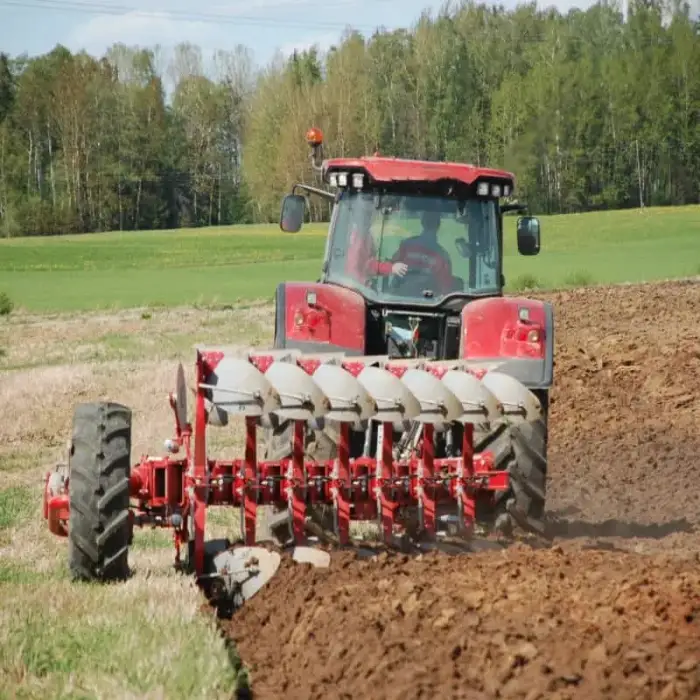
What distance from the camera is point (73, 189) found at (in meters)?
68.2

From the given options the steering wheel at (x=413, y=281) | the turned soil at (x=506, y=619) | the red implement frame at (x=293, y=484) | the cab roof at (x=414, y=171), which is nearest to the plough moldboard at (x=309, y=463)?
the red implement frame at (x=293, y=484)

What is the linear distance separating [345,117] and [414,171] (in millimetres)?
59971

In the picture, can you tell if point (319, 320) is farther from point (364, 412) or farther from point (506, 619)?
point (506, 619)

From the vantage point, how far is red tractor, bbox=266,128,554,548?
7.06 m

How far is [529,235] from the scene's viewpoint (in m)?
8.44

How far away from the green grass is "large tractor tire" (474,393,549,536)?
23255 mm

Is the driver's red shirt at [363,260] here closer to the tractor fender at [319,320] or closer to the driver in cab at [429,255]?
the driver in cab at [429,255]

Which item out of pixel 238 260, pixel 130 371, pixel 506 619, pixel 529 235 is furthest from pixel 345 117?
pixel 506 619

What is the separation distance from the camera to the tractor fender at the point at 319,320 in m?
7.29

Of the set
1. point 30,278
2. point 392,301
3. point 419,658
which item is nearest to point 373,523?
point 392,301

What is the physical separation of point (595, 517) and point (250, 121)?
68.9 meters

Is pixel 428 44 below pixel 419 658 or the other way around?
the other way around

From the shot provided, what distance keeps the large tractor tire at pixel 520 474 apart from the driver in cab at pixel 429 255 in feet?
3.74

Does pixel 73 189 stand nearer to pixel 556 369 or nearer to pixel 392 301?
pixel 556 369
